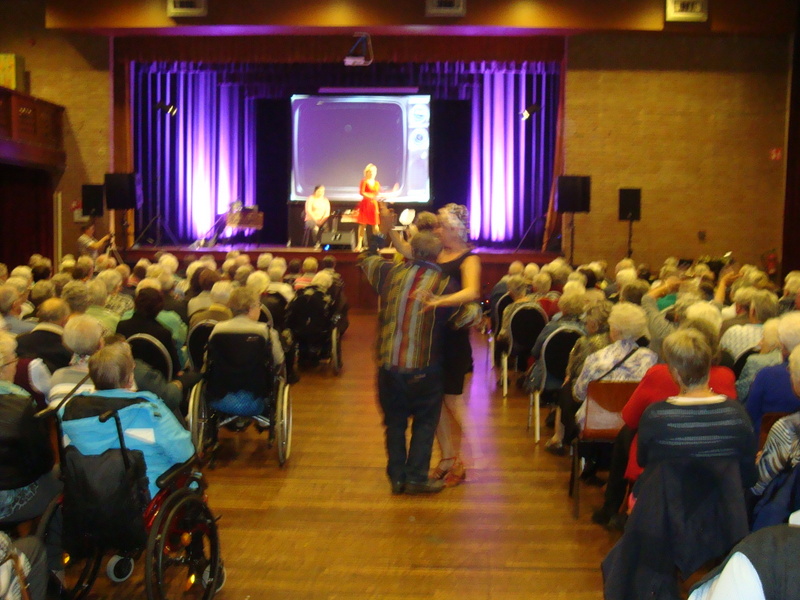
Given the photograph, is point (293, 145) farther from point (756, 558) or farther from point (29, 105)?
point (756, 558)

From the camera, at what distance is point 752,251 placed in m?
12.8

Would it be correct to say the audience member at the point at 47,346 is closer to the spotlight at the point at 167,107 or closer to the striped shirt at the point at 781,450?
the striped shirt at the point at 781,450

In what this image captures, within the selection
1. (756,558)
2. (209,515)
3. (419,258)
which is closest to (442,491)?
(419,258)

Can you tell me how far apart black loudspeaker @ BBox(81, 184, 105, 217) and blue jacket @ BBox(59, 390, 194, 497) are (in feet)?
34.1

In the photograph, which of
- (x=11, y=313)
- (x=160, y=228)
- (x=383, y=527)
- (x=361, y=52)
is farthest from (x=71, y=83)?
(x=383, y=527)

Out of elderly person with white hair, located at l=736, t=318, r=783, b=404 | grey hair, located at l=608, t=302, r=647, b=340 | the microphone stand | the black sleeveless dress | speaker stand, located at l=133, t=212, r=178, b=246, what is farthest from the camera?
speaker stand, located at l=133, t=212, r=178, b=246

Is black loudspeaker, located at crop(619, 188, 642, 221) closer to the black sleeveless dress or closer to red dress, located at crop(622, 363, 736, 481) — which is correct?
the black sleeveless dress

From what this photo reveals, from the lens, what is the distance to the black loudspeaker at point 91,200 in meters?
12.9

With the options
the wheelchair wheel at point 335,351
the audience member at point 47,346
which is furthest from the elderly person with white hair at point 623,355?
the wheelchair wheel at point 335,351

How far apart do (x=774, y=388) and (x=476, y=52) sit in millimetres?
10022

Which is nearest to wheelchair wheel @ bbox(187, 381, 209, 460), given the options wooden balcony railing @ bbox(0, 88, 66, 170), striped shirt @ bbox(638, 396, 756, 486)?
striped shirt @ bbox(638, 396, 756, 486)

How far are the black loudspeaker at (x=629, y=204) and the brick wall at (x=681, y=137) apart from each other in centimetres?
42

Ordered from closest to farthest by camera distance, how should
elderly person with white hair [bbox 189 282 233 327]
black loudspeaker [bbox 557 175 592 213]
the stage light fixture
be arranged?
elderly person with white hair [bbox 189 282 233 327]
the stage light fixture
black loudspeaker [bbox 557 175 592 213]

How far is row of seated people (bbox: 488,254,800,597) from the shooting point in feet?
9.60
